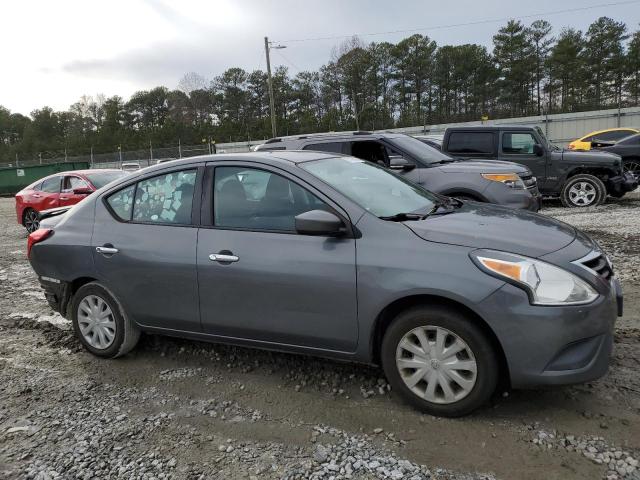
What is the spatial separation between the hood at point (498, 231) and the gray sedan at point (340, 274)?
1 centimetres

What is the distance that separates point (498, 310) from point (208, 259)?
196 centimetres

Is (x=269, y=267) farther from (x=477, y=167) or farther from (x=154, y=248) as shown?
(x=477, y=167)

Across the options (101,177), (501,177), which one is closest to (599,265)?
(501,177)

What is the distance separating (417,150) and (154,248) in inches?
202

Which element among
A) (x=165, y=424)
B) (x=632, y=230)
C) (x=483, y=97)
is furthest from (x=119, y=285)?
(x=483, y=97)

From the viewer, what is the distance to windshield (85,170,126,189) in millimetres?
11930

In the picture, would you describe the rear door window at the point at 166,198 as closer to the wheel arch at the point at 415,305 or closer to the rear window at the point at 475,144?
the wheel arch at the point at 415,305

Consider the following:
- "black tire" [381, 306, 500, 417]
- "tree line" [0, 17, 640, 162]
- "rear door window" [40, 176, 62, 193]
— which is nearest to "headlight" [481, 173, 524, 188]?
"black tire" [381, 306, 500, 417]

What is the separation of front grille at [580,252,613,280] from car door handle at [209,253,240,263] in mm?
2171

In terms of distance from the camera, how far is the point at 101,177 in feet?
40.0

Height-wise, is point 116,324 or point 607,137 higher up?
point 607,137

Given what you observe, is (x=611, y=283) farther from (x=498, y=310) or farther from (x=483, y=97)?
(x=483, y=97)

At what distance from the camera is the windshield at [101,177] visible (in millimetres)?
11930

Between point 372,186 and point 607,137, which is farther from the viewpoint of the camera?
point 607,137
